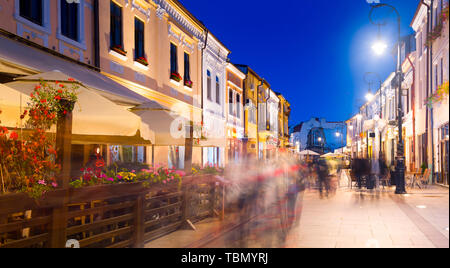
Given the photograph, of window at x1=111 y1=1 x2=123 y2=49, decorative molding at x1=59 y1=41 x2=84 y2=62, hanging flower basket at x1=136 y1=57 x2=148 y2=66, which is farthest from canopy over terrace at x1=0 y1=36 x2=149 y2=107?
hanging flower basket at x1=136 y1=57 x2=148 y2=66

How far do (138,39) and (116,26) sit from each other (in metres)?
1.66

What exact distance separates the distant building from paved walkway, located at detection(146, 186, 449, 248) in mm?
73822

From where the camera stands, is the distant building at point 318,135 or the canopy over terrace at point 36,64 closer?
the canopy over terrace at point 36,64

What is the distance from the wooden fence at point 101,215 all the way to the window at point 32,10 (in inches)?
220

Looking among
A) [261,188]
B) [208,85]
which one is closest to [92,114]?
[261,188]

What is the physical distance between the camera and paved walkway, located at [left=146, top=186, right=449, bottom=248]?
24.0 feet

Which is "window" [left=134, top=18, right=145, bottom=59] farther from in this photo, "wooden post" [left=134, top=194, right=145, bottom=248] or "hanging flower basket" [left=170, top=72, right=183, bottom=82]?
"wooden post" [left=134, top=194, right=145, bottom=248]

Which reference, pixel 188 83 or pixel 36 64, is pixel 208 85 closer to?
pixel 188 83

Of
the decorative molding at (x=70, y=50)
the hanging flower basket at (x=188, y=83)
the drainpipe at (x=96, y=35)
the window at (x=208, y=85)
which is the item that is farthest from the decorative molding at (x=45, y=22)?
the window at (x=208, y=85)

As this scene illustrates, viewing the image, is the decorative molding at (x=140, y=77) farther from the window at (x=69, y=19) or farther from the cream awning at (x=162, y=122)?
the cream awning at (x=162, y=122)

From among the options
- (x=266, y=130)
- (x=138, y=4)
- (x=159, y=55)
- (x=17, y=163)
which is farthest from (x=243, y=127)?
(x=17, y=163)

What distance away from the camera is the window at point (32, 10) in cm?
996

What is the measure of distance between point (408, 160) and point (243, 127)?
1228 centimetres

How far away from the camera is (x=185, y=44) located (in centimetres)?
2020
